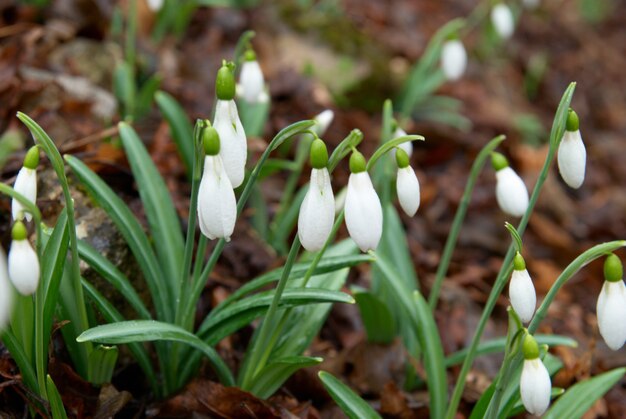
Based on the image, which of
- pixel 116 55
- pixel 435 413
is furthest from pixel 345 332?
pixel 116 55

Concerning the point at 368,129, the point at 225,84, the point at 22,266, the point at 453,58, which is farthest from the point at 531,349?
the point at 368,129

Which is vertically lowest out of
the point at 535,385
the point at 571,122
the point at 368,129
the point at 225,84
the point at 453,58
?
the point at 368,129

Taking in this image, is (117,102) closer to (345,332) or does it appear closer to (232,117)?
(345,332)

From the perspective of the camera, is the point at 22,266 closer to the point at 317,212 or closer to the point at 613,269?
the point at 317,212

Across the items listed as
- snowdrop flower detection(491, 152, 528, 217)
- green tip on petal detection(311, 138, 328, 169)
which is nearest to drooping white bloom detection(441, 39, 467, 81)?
snowdrop flower detection(491, 152, 528, 217)

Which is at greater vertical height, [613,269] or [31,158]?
[31,158]

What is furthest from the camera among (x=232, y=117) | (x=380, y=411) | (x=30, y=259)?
(x=380, y=411)
